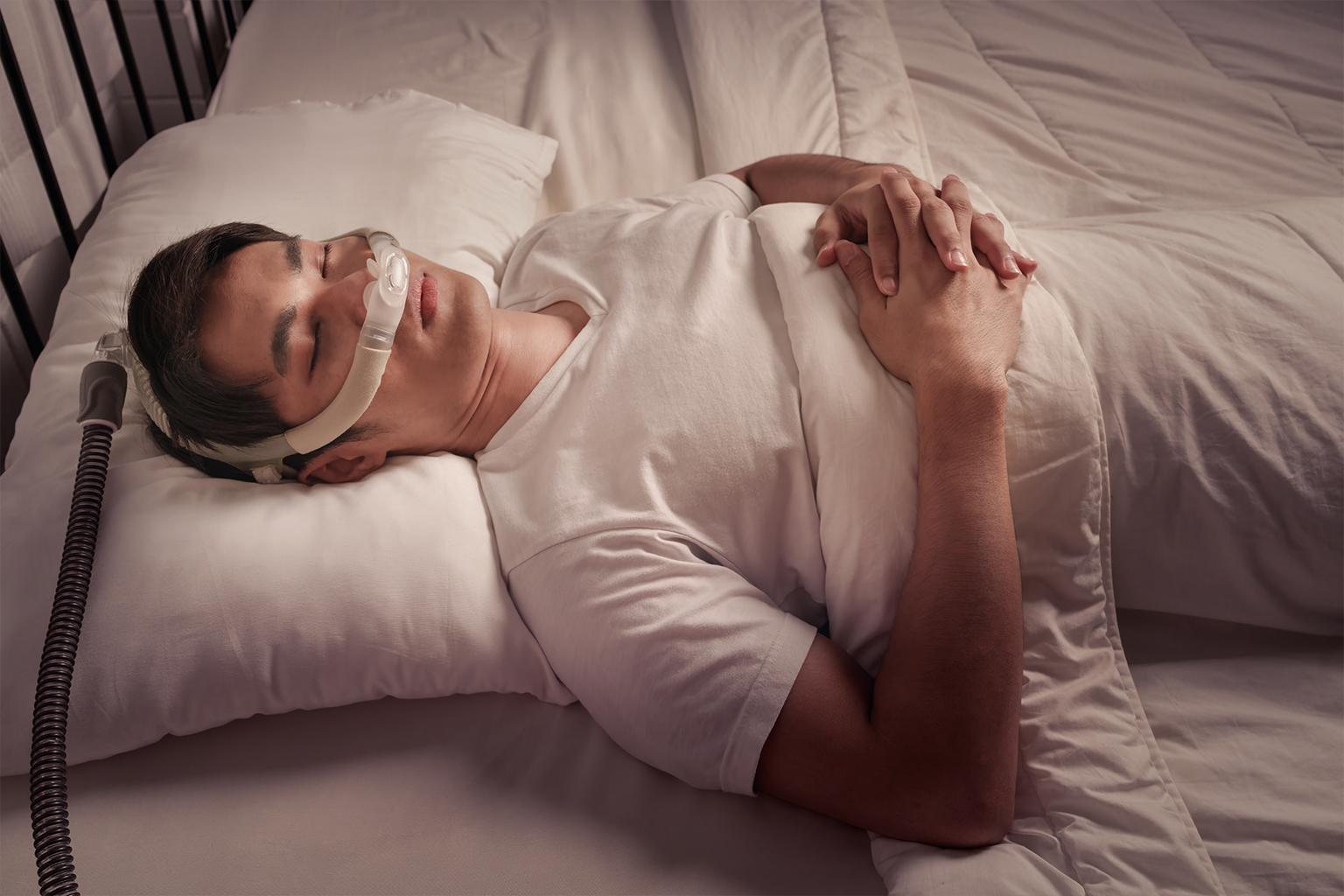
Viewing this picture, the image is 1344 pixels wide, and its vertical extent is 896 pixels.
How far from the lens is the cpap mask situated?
3.56 ft

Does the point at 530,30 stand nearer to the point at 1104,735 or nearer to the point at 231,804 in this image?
the point at 231,804

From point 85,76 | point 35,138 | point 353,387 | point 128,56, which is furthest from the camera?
point 128,56

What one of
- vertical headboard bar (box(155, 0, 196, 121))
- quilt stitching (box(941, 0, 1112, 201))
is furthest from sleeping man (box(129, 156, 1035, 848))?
vertical headboard bar (box(155, 0, 196, 121))

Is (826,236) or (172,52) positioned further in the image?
(172,52)

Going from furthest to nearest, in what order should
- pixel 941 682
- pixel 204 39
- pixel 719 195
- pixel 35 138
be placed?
1. pixel 204 39
2. pixel 719 195
3. pixel 35 138
4. pixel 941 682

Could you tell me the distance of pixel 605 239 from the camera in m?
1.37

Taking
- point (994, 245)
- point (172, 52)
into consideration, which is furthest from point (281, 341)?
point (172, 52)

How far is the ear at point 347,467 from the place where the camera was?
116 cm

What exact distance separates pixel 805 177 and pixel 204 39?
5.79 ft

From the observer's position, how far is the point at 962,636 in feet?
2.92

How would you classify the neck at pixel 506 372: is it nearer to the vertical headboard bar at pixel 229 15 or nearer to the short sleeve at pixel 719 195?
the short sleeve at pixel 719 195

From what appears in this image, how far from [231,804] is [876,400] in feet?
3.08

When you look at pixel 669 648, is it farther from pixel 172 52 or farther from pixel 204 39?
pixel 204 39

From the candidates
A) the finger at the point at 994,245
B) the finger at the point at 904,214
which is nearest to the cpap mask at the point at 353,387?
the finger at the point at 904,214
